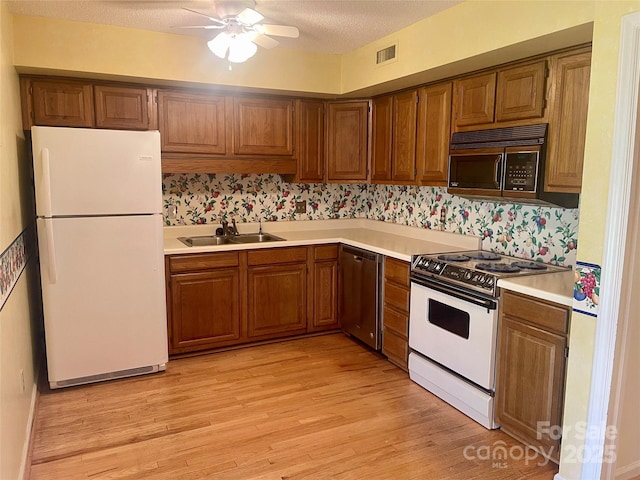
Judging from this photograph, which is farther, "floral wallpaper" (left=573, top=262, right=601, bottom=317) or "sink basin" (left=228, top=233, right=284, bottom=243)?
"sink basin" (left=228, top=233, right=284, bottom=243)

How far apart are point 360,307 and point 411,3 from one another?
228 centimetres

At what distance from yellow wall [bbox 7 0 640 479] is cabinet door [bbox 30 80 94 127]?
20cm

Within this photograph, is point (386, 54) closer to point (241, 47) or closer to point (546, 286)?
point (241, 47)

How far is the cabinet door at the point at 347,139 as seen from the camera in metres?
4.29

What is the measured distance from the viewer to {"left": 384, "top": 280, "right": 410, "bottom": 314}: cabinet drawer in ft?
11.3

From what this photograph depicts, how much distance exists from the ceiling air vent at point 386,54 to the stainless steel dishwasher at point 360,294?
1.45 m

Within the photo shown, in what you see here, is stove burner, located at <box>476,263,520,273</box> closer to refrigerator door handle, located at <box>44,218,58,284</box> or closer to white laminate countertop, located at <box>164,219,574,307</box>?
white laminate countertop, located at <box>164,219,574,307</box>

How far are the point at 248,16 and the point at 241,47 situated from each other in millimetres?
245

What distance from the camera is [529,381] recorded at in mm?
2498

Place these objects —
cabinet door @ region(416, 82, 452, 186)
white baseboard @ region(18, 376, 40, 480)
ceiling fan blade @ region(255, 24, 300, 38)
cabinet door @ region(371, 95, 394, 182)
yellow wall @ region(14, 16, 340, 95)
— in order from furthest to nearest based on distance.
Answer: cabinet door @ region(371, 95, 394, 182), cabinet door @ region(416, 82, 452, 186), yellow wall @ region(14, 16, 340, 95), ceiling fan blade @ region(255, 24, 300, 38), white baseboard @ region(18, 376, 40, 480)

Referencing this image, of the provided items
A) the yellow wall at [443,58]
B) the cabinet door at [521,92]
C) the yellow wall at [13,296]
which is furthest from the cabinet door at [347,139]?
the yellow wall at [13,296]

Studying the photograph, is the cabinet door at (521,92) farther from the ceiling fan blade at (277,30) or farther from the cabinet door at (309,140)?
the cabinet door at (309,140)

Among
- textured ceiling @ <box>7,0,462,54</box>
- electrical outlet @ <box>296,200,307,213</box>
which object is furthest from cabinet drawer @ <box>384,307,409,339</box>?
textured ceiling @ <box>7,0,462,54</box>

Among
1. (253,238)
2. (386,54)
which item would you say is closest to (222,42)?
(386,54)
